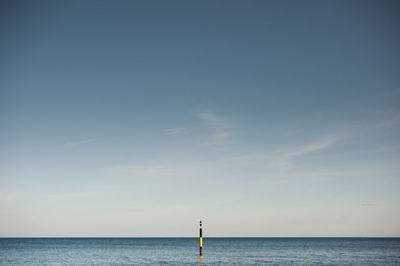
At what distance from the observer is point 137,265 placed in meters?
39.7

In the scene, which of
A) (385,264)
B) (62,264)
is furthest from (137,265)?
(385,264)

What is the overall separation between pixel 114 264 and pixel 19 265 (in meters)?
10.8

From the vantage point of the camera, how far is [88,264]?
41188mm

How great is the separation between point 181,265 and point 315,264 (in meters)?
15.4

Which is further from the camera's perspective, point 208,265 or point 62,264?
point 62,264

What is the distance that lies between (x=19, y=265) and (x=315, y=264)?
34.0 metres

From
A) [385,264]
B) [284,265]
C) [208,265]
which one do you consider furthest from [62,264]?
[385,264]

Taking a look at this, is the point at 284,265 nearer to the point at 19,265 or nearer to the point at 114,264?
the point at 114,264

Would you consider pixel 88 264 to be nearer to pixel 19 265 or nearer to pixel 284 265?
pixel 19 265

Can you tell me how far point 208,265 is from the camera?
3878 centimetres

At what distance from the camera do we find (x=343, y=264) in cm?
4066

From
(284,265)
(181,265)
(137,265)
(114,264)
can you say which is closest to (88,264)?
(114,264)

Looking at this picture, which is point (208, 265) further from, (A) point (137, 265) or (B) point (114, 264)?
(B) point (114, 264)

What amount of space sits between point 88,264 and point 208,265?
46.5 ft
